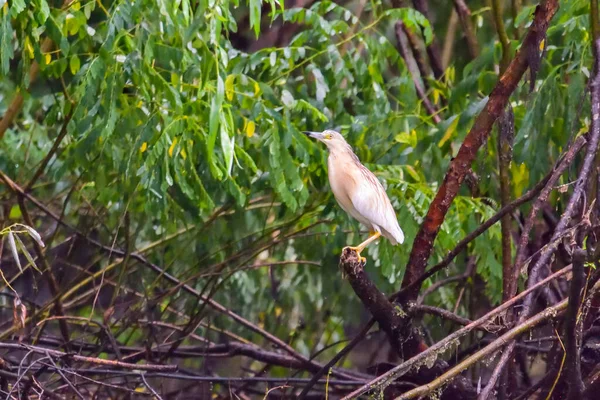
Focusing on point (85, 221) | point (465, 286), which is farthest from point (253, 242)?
point (465, 286)

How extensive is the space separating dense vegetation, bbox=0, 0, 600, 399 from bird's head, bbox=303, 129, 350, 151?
0.11 metres

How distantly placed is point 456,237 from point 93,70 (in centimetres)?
229

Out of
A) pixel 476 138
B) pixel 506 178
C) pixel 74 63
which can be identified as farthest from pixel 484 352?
pixel 74 63

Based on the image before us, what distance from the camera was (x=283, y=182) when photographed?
5.31 meters

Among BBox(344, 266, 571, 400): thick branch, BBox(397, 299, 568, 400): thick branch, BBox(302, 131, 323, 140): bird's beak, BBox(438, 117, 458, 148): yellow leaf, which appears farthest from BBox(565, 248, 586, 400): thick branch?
BBox(302, 131, 323, 140): bird's beak

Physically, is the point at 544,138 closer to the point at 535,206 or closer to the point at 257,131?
the point at 535,206

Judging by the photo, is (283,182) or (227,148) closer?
(227,148)

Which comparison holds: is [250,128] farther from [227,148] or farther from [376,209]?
[227,148]

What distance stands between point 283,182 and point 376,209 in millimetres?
598

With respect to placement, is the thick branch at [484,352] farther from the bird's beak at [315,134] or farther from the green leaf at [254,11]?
the bird's beak at [315,134]

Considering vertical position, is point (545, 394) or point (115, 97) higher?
point (115, 97)

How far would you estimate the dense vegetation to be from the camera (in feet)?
15.1

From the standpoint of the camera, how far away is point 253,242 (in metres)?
7.10

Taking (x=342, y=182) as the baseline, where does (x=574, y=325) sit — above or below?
above
